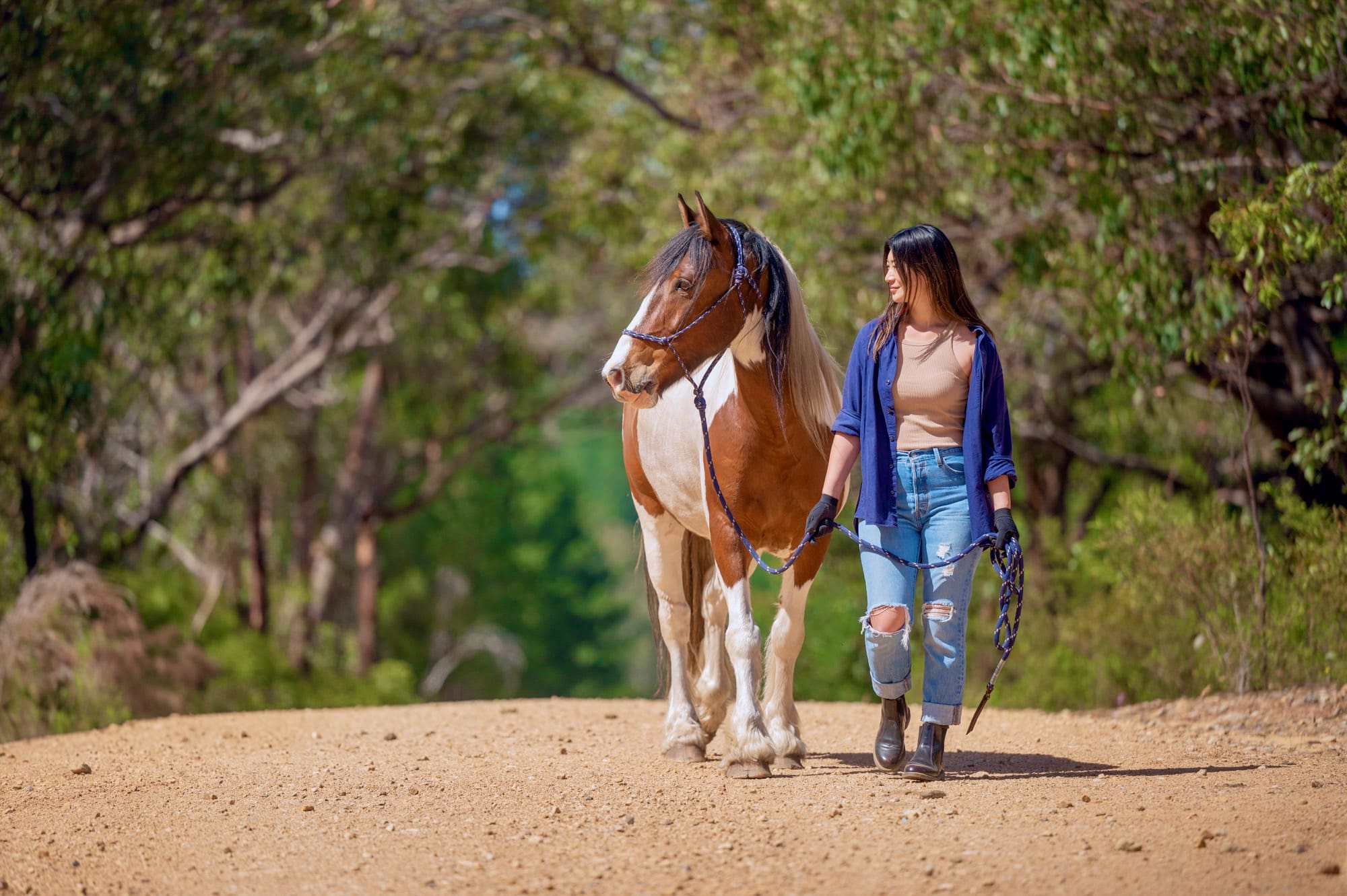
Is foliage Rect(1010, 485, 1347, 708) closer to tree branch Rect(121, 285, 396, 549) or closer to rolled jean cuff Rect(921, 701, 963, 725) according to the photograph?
rolled jean cuff Rect(921, 701, 963, 725)

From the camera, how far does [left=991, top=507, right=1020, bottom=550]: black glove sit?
476 centimetres

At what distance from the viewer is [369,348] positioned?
21.1 metres

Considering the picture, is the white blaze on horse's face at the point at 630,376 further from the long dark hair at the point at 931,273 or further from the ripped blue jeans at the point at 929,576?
the ripped blue jeans at the point at 929,576

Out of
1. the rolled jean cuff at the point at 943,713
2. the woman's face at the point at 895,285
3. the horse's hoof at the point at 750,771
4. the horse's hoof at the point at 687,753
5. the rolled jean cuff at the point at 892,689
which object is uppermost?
the woman's face at the point at 895,285

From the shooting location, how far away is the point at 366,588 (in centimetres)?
2403

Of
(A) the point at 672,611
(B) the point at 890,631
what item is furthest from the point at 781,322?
(A) the point at 672,611

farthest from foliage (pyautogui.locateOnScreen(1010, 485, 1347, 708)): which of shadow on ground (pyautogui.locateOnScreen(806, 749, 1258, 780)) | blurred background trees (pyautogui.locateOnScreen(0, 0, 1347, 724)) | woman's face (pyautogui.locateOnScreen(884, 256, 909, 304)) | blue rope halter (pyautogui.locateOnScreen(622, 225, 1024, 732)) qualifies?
woman's face (pyautogui.locateOnScreen(884, 256, 909, 304))

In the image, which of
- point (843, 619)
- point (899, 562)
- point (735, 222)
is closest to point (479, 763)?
point (899, 562)

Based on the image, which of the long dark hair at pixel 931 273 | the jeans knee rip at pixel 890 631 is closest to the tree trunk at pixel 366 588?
the jeans knee rip at pixel 890 631

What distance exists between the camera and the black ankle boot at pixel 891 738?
5195 millimetres

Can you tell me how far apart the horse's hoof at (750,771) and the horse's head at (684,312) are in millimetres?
1526

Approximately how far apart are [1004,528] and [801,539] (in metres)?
1.02

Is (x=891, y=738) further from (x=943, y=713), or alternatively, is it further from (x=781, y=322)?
(x=781, y=322)

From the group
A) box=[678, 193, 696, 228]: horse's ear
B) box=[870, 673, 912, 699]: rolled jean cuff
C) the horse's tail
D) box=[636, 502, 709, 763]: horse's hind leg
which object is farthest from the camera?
the horse's tail
